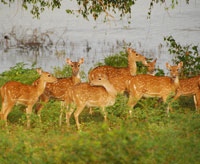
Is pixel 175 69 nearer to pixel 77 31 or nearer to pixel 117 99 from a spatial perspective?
pixel 117 99

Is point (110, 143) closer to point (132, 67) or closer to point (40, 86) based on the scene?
point (40, 86)

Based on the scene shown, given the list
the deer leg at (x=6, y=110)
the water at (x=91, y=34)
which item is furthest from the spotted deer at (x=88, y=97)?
the water at (x=91, y=34)

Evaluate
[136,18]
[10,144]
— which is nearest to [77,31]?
[136,18]

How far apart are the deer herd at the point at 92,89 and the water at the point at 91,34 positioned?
27.6 feet

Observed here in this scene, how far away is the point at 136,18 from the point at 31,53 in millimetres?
7093

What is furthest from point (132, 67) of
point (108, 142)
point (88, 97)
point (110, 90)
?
point (108, 142)

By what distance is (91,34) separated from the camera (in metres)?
24.4

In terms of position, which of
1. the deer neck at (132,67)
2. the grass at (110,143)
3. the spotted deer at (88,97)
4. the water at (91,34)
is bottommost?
the grass at (110,143)

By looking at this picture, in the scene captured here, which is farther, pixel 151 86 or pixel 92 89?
pixel 151 86

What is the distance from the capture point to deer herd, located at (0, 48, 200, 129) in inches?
360

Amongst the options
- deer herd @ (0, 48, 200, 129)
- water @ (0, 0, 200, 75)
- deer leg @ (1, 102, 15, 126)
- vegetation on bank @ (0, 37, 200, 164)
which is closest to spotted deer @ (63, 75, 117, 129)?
deer herd @ (0, 48, 200, 129)

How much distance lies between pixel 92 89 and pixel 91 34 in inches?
610

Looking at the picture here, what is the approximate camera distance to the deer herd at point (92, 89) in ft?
30.0

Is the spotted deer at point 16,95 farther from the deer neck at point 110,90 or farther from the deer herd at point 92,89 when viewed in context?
the deer neck at point 110,90
